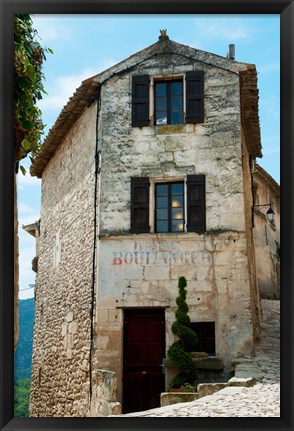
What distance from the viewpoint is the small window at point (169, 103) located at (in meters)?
13.6

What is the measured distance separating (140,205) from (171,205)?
64cm

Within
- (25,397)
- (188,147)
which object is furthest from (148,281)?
(25,397)

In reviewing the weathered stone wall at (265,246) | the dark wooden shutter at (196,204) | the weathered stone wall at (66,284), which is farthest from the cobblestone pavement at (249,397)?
the weathered stone wall at (265,246)

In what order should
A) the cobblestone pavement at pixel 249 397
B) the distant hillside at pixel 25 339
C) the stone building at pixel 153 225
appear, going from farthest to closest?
1. the distant hillside at pixel 25 339
2. the stone building at pixel 153 225
3. the cobblestone pavement at pixel 249 397

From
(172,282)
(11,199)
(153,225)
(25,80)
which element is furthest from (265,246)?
(11,199)

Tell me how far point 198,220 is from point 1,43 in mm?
8859

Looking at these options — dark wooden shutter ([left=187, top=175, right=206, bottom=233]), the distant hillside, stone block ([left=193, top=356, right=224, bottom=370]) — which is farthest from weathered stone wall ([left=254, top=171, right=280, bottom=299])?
stone block ([left=193, top=356, right=224, bottom=370])

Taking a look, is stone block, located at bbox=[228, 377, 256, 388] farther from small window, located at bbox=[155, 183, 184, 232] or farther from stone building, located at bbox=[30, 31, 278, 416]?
small window, located at bbox=[155, 183, 184, 232]

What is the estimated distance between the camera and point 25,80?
5.68 meters

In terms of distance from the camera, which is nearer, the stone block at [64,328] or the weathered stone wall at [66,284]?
the weathered stone wall at [66,284]

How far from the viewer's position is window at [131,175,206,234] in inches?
512

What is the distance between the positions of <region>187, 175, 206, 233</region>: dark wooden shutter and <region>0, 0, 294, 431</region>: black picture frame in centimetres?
850

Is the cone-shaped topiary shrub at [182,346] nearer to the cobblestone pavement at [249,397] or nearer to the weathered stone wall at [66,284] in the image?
the cobblestone pavement at [249,397]

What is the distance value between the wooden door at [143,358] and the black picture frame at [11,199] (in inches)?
330
